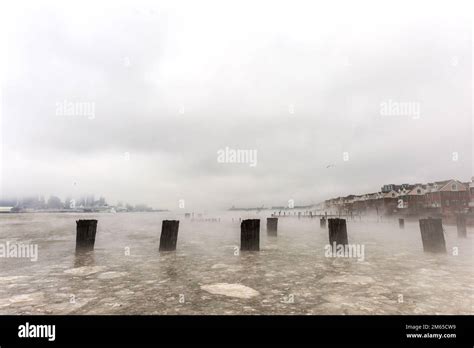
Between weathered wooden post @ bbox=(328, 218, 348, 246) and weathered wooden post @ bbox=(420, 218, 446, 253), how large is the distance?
3139 mm

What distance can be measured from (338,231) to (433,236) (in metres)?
3.79

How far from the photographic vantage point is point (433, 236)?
11.3 m

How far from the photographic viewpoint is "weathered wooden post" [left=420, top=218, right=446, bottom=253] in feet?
36.6

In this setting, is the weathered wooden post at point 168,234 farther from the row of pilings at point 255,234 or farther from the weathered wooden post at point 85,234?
the weathered wooden post at point 85,234

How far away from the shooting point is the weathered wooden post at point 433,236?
11.2 meters

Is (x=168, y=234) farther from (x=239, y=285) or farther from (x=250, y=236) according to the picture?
(x=239, y=285)

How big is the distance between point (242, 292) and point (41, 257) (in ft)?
32.2

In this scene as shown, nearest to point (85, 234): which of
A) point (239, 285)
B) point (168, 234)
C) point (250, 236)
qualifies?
point (168, 234)

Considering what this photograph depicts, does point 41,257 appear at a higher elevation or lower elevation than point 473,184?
lower

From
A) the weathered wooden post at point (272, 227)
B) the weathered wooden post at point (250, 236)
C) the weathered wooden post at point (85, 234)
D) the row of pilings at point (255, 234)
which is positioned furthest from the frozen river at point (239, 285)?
the weathered wooden post at point (272, 227)

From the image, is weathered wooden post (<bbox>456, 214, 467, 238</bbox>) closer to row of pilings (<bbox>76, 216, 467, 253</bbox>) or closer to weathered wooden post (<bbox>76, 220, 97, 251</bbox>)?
row of pilings (<bbox>76, 216, 467, 253</bbox>)
